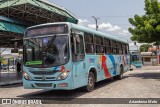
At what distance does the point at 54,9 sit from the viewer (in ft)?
72.3

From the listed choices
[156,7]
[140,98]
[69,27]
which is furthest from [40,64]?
[156,7]

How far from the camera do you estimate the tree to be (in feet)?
66.0

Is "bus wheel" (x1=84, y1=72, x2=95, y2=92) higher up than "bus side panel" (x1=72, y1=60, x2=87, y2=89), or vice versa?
"bus side panel" (x1=72, y1=60, x2=87, y2=89)

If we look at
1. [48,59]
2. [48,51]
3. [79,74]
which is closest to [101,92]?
[79,74]

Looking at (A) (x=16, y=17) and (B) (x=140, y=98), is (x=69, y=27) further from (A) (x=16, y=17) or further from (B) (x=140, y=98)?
(A) (x=16, y=17)

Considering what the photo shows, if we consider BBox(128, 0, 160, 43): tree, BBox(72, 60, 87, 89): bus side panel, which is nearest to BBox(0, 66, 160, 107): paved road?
BBox(72, 60, 87, 89): bus side panel

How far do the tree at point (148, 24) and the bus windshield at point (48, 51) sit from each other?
36.3ft

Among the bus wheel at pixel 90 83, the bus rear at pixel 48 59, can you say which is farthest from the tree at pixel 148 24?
the bus rear at pixel 48 59

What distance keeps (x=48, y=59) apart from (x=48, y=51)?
327mm

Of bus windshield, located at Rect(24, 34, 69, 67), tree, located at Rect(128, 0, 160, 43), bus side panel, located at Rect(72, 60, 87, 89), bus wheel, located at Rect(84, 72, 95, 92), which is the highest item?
tree, located at Rect(128, 0, 160, 43)

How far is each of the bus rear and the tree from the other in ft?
36.0

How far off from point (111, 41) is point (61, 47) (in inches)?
272

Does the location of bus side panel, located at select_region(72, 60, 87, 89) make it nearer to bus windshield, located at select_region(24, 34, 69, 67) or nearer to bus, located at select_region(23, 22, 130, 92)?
bus, located at select_region(23, 22, 130, 92)

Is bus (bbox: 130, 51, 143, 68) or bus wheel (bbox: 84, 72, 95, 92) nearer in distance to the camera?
bus wheel (bbox: 84, 72, 95, 92)
